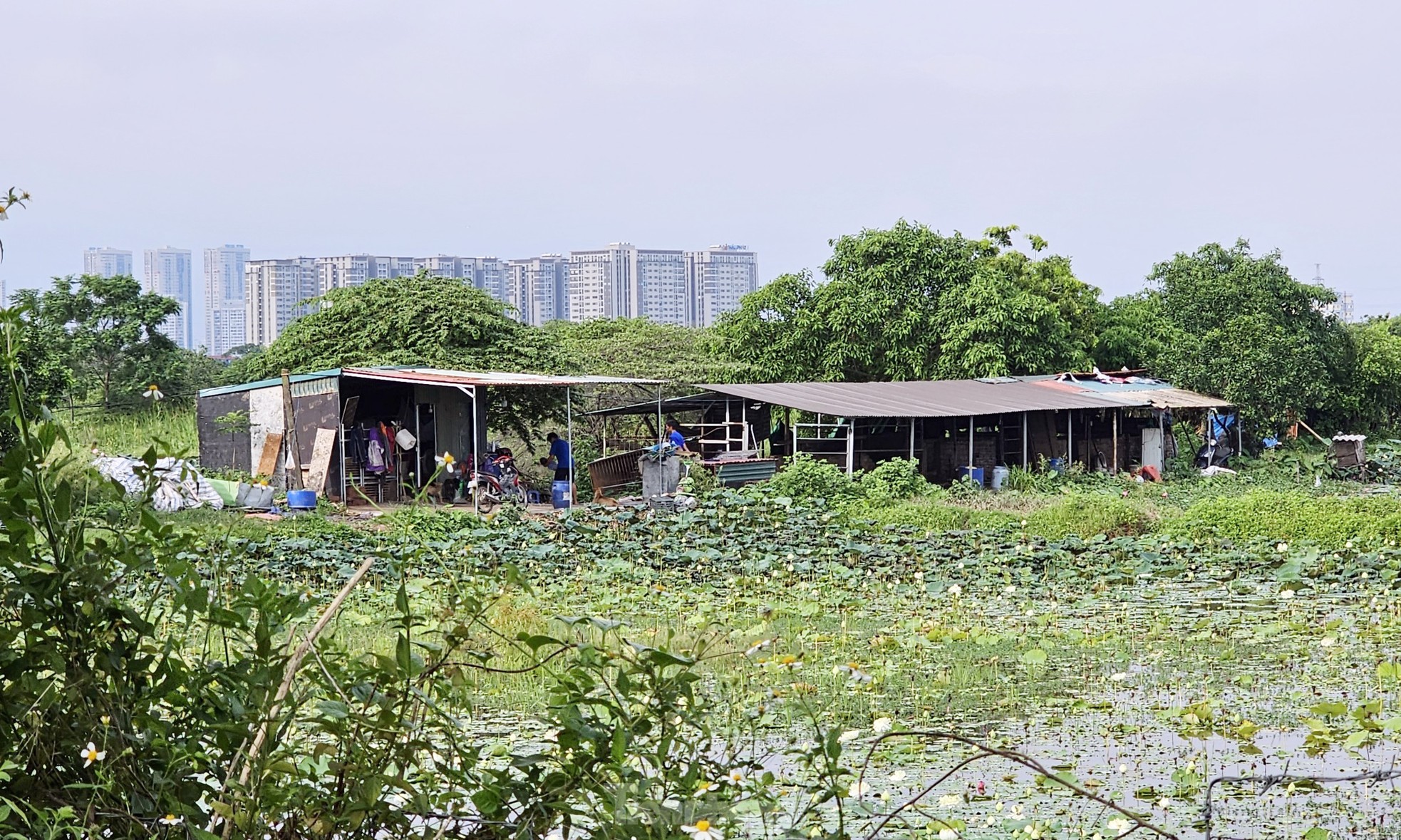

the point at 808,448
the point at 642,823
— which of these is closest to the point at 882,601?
the point at 642,823

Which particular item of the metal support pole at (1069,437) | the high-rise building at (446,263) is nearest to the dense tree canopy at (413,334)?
the metal support pole at (1069,437)

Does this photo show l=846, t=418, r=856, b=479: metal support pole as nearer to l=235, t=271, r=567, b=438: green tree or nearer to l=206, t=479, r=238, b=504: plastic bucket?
l=235, t=271, r=567, b=438: green tree

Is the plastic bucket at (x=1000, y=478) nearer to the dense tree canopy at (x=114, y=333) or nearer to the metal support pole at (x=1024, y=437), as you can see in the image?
the metal support pole at (x=1024, y=437)

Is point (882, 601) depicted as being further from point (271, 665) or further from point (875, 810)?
point (271, 665)

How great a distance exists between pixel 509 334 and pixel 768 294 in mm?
5905

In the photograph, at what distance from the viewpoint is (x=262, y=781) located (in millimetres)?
2242

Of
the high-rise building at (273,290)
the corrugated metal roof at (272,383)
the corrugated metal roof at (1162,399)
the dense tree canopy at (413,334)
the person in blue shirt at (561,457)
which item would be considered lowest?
the person in blue shirt at (561,457)

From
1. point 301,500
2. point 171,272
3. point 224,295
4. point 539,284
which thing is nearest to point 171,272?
point 171,272

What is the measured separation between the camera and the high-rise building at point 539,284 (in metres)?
112

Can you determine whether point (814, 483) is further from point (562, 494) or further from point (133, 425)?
point (133, 425)

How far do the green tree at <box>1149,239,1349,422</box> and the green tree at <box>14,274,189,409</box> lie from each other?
19627 millimetres

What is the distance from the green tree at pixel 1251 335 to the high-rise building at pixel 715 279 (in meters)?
88.0

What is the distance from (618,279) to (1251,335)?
86605 mm

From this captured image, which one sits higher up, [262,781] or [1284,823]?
[262,781]
